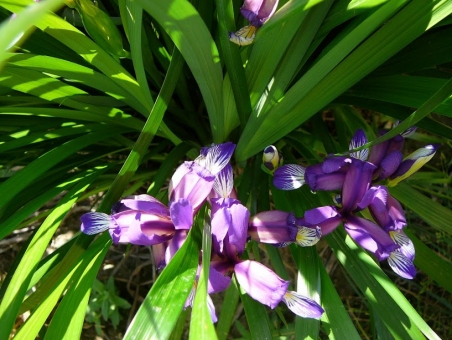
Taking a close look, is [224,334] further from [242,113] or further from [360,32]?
[360,32]

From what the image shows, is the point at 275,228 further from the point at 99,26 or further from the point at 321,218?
the point at 99,26

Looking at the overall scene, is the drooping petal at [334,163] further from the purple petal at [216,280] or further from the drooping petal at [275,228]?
the purple petal at [216,280]

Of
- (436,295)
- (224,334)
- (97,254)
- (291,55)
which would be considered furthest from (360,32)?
(436,295)

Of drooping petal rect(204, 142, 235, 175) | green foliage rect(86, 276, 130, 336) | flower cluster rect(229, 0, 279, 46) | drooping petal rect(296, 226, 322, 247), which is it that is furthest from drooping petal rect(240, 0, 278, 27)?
green foliage rect(86, 276, 130, 336)

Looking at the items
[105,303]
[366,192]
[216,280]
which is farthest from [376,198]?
[105,303]

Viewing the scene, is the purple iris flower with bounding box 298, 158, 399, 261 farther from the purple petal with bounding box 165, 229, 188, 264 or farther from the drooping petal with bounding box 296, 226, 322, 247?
the purple petal with bounding box 165, 229, 188, 264

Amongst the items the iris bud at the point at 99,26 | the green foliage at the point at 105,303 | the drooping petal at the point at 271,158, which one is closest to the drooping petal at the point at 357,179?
the drooping petal at the point at 271,158
